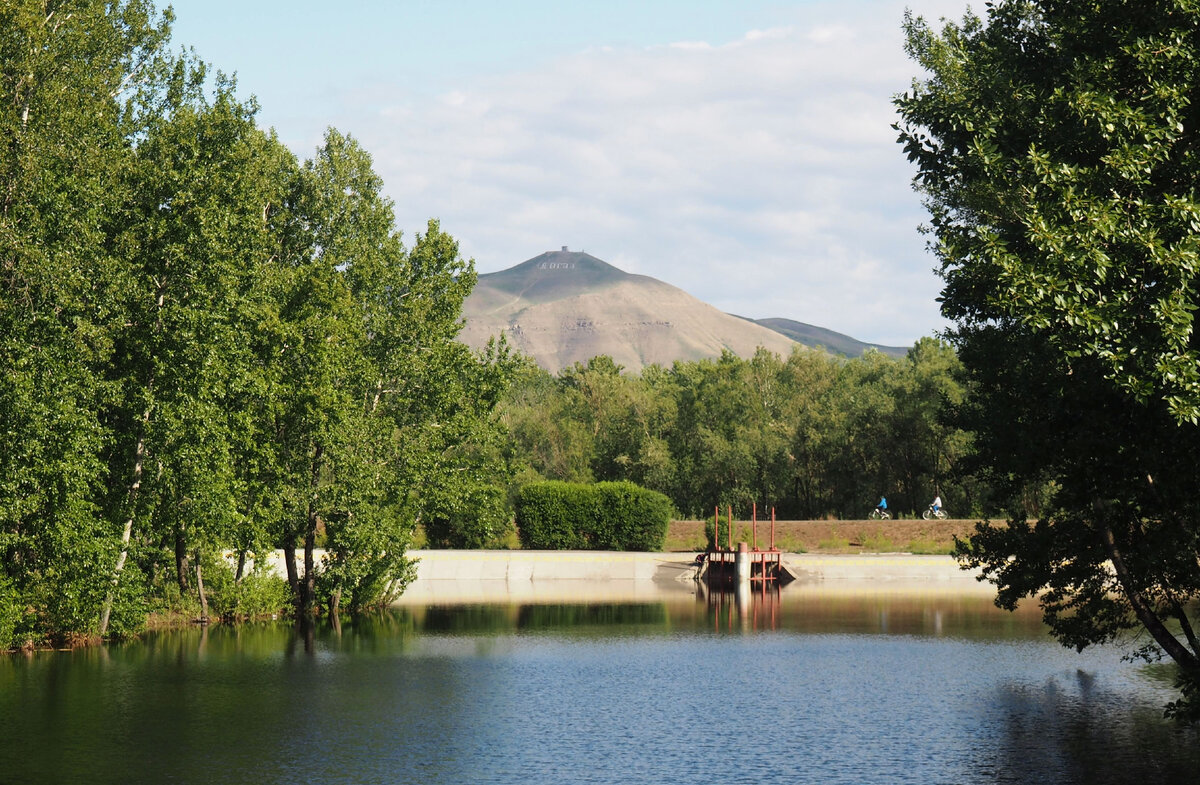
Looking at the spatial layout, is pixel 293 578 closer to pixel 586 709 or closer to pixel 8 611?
pixel 8 611

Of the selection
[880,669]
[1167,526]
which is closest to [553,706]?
[880,669]

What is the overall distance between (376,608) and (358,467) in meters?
11.6

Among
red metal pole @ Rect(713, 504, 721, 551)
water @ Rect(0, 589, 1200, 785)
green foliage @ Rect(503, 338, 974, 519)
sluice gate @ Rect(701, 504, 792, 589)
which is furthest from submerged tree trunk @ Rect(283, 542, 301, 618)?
green foliage @ Rect(503, 338, 974, 519)

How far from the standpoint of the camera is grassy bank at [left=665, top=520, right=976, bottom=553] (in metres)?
77.6

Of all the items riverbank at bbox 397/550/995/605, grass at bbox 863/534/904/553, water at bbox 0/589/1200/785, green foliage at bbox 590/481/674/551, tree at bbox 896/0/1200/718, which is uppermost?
tree at bbox 896/0/1200/718

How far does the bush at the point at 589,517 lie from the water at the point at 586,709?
3350cm

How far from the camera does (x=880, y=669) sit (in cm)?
3403

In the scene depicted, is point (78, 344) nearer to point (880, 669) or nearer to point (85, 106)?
point (85, 106)

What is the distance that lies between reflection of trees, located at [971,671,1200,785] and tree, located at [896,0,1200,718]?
4.38 feet

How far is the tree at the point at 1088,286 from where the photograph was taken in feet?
51.5

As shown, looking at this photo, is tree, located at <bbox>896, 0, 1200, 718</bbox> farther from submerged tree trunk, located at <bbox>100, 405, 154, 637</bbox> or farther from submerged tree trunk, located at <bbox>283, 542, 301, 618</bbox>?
submerged tree trunk, located at <bbox>283, 542, 301, 618</bbox>

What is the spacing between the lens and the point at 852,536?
259 ft

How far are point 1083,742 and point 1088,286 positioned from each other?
11245mm

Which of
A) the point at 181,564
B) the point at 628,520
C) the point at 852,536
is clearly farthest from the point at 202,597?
the point at 852,536
